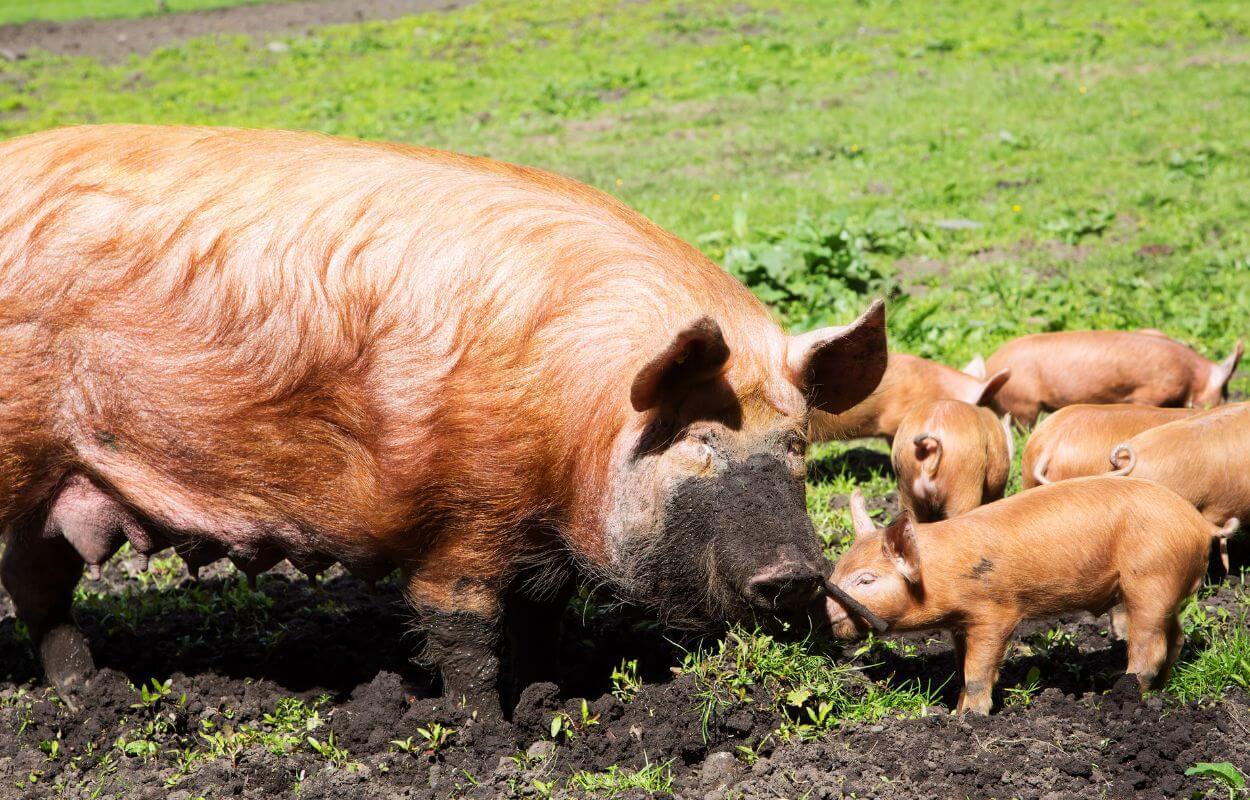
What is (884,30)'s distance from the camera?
19094 millimetres

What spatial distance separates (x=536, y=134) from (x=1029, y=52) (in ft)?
24.0

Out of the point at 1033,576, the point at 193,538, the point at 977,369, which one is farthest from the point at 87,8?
the point at 1033,576

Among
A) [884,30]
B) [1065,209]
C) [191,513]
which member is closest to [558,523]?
[191,513]

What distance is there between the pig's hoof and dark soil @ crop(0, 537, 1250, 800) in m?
0.08

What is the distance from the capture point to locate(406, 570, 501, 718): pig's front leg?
12.1 ft

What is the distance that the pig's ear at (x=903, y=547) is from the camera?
379 centimetres

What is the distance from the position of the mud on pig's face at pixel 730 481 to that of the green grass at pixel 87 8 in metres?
21.8

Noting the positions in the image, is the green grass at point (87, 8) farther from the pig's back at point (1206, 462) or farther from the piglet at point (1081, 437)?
the pig's back at point (1206, 462)

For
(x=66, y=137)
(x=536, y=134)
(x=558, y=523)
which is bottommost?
(x=536, y=134)

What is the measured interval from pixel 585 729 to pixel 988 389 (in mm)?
2864

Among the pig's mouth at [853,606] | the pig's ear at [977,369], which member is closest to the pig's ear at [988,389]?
the pig's ear at [977,369]

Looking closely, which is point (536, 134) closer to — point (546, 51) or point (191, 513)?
point (546, 51)

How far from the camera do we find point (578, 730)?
3.80 meters

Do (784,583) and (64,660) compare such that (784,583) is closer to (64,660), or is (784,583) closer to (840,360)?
(840,360)
